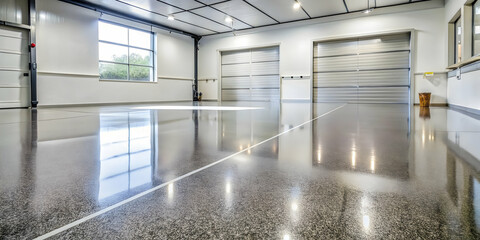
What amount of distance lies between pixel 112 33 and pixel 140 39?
4.15 feet

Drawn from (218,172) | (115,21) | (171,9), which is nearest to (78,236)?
(218,172)

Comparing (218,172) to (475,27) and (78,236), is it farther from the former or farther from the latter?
(475,27)

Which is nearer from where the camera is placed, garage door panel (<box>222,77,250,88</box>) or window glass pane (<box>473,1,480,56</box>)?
window glass pane (<box>473,1,480,56</box>)

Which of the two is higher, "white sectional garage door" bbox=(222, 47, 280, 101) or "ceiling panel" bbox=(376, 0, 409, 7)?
"ceiling panel" bbox=(376, 0, 409, 7)

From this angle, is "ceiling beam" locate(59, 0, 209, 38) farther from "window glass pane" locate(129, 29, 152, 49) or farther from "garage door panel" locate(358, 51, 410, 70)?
"garage door panel" locate(358, 51, 410, 70)

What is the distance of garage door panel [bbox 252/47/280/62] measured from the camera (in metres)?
12.1

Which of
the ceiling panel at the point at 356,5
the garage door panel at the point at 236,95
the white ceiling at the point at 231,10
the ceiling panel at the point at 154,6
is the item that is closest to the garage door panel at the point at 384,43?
the white ceiling at the point at 231,10

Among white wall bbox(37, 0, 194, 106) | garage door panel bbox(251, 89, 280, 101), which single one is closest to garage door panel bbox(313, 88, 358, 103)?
garage door panel bbox(251, 89, 280, 101)

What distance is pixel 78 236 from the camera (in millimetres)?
626

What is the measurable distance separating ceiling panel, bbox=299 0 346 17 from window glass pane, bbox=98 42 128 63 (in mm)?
6548

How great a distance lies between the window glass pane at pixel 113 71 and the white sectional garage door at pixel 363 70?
7354 mm

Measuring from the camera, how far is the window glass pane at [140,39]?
423 inches

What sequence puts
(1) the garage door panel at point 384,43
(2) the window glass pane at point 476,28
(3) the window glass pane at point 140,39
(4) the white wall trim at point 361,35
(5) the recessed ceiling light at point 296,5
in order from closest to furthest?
(2) the window glass pane at point 476,28 < (5) the recessed ceiling light at point 296,5 < (4) the white wall trim at point 361,35 < (1) the garage door panel at point 384,43 < (3) the window glass pane at point 140,39

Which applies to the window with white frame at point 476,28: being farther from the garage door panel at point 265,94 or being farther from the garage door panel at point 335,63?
the garage door panel at point 265,94
